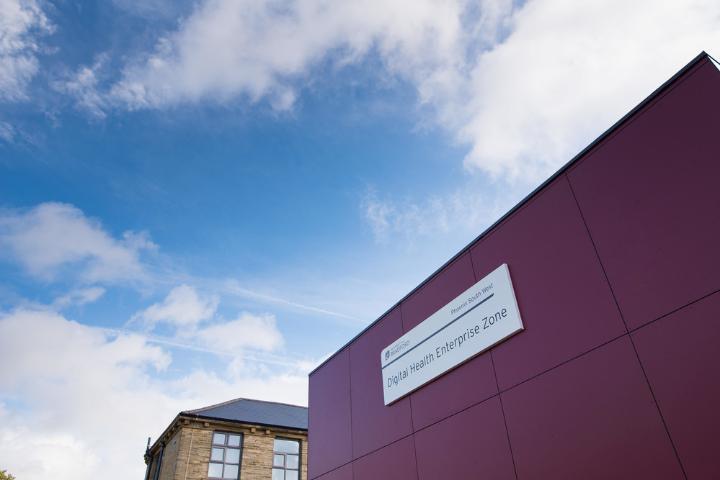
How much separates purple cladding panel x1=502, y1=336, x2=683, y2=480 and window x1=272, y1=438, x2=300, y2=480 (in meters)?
16.7

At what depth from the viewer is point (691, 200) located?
6.02m

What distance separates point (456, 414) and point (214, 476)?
589 inches

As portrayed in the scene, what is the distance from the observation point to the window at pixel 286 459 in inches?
850

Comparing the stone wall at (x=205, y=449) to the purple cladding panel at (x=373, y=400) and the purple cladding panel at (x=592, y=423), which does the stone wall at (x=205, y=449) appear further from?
the purple cladding panel at (x=592, y=423)

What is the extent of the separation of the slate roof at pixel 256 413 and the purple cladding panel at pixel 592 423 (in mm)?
16956

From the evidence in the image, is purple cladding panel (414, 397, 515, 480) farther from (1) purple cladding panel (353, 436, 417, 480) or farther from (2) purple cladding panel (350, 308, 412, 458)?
(2) purple cladding panel (350, 308, 412, 458)

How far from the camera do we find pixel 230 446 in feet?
69.3

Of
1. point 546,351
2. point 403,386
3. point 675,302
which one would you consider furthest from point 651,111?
point 403,386

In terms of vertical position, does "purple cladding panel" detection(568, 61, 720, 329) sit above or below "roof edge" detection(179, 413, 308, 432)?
below

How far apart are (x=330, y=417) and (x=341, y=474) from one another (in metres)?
1.50

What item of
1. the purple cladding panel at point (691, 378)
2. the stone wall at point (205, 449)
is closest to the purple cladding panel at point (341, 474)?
the purple cladding panel at point (691, 378)

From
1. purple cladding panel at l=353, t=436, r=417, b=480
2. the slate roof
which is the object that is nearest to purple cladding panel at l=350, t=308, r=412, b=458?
purple cladding panel at l=353, t=436, r=417, b=480

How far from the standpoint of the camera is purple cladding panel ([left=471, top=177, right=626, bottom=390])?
22.5 ft

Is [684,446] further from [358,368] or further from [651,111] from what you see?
[358,368]
